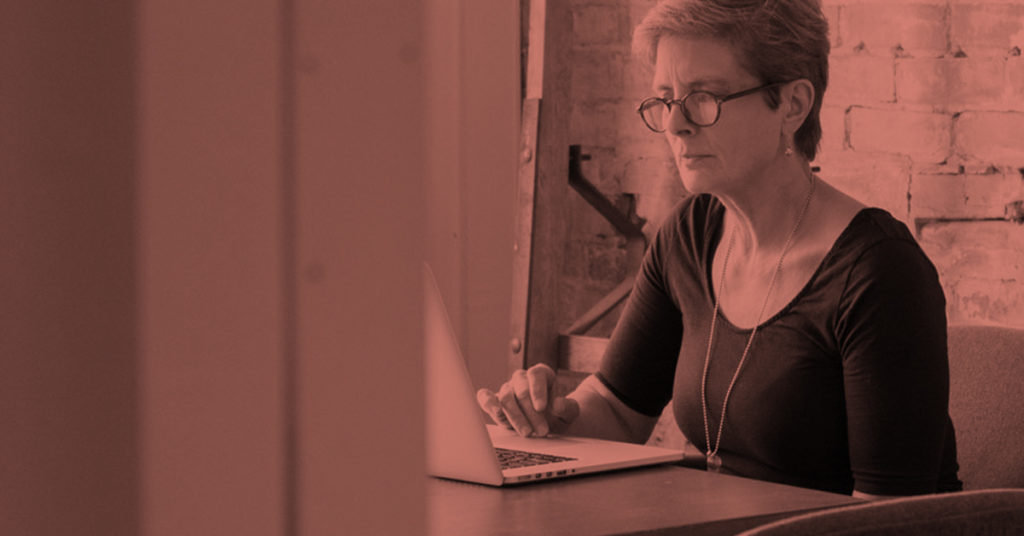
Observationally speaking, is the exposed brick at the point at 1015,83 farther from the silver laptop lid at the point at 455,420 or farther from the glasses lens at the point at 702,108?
the silver laptop lid at the point at 455,420

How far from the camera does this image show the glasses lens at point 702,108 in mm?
1509

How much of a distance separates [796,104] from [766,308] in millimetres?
280

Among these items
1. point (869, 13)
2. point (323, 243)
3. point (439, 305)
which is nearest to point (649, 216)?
point (869, 13)

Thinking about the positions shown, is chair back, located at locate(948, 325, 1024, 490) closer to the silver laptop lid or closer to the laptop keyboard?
the laptop keyboard

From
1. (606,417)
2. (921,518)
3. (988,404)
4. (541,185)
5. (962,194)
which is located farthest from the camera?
(541,185)

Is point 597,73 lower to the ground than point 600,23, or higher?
lower

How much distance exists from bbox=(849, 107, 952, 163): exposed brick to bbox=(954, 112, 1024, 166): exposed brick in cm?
3

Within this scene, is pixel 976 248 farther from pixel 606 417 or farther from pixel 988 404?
pixel 606 417

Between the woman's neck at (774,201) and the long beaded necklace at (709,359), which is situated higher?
the woman's neck at (774,201)

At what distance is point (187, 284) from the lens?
0.19 meters

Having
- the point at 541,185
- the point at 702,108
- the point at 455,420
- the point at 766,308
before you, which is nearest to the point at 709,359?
the point at 766,308

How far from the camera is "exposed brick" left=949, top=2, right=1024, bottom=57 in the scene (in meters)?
1.99

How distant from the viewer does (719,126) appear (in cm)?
151

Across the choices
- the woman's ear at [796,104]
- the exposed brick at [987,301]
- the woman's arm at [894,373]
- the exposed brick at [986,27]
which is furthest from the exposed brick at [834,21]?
the woman's arm at [894,373]
